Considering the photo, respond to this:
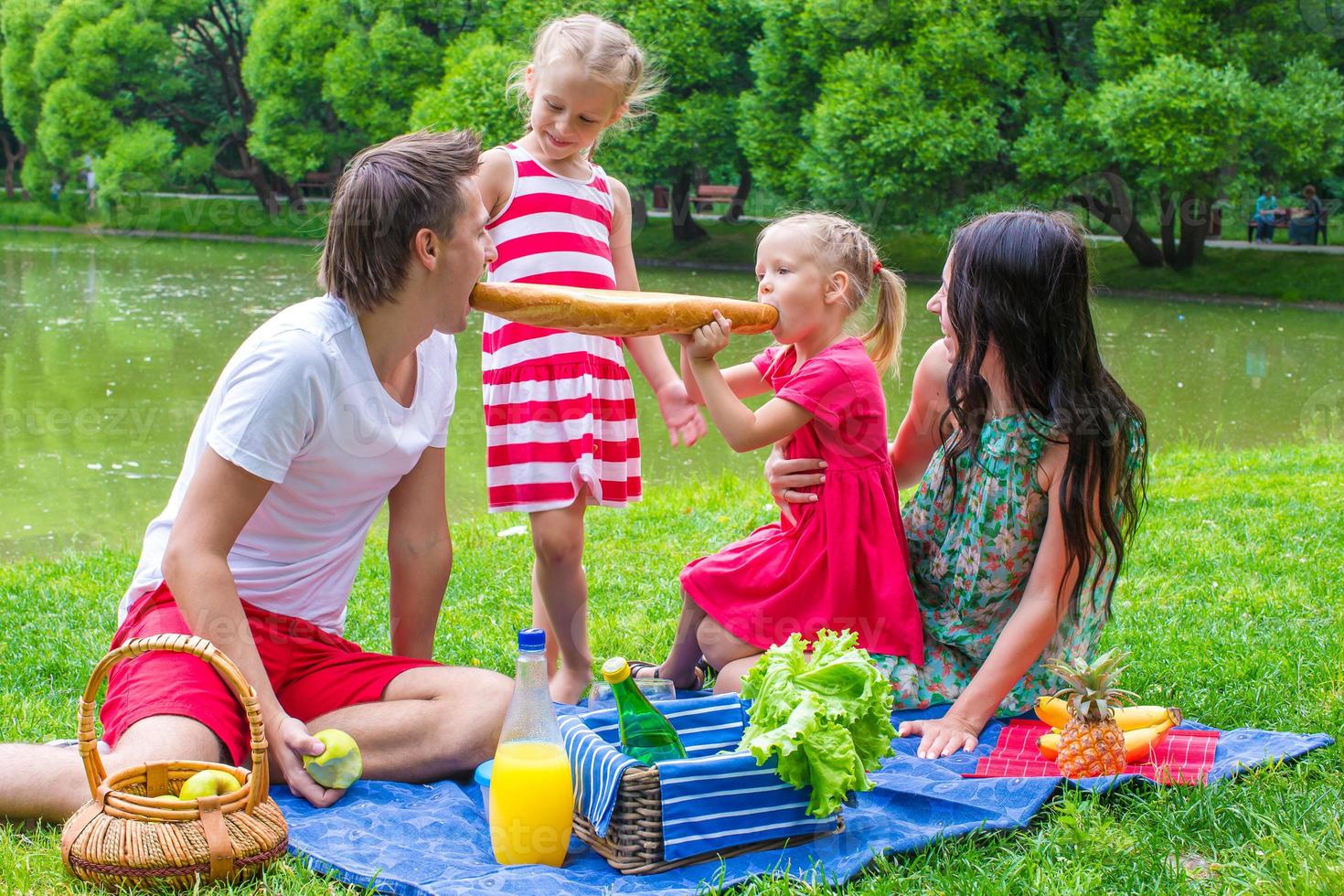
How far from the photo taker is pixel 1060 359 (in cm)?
329

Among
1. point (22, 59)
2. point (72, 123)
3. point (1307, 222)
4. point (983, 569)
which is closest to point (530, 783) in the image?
point (983, 569)

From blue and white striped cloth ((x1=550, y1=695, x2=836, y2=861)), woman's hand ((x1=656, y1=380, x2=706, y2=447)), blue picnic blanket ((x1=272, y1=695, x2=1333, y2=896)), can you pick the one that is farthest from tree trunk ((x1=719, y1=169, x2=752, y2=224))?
blue and white striped cloth ((x1=550, y1=695, x2=836, y2=861))

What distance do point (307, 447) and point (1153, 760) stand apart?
2.05m

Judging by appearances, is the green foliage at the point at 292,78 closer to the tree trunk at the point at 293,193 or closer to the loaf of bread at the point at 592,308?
the tree trunk at the point at 293,193

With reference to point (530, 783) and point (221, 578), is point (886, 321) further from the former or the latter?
point (221, 578)

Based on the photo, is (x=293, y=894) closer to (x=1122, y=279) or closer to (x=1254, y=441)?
(x=1254, y=441)

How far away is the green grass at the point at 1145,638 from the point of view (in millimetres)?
2426

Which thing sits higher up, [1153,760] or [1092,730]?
[1092,730]

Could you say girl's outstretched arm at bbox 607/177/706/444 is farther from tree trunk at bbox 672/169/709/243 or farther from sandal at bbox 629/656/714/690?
tree trunk at bbox 672/169/709/243

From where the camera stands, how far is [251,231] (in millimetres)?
31875

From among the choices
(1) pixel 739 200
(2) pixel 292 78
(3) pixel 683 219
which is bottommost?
(3) pixel 683 219

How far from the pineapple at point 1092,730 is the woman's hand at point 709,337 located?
1.14 metres

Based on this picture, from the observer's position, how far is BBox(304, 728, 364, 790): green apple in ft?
9.02

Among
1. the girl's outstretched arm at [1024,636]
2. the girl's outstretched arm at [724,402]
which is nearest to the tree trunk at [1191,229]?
the girl's outstretched arm at [1024,636]
